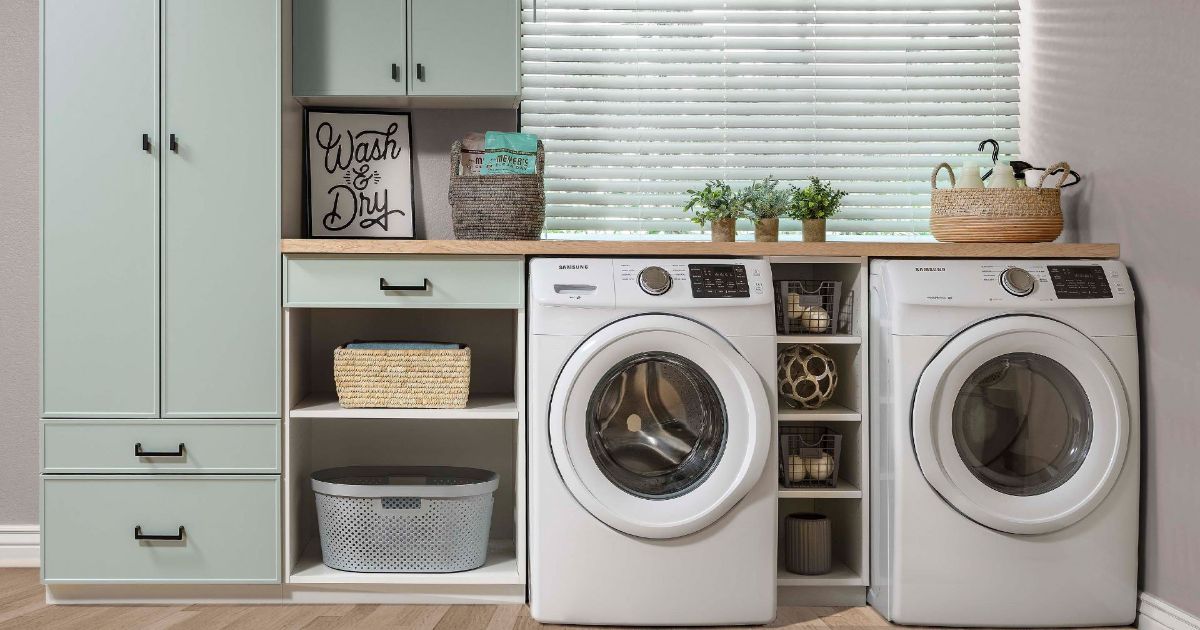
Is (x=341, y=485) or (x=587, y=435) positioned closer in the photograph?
(x=587, y=435)

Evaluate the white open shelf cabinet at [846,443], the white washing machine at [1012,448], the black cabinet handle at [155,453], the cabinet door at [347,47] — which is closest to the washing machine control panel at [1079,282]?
the white washing machine at [1012,448]

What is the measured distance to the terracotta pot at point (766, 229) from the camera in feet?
8.64

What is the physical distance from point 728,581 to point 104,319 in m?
1.64

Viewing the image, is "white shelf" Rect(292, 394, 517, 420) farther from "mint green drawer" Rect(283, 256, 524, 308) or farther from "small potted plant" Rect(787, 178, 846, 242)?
"small potted plant" Rect(787, 178, 846, 242)

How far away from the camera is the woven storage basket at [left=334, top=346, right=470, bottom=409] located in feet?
7.79


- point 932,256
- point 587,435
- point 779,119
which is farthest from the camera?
point 779,119

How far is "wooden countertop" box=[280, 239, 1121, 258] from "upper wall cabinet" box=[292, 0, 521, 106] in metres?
0.46

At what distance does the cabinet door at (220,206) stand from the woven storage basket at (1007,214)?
5.70 ft

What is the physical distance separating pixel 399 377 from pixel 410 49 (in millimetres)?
867

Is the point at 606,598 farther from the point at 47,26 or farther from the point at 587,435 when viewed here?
the point at 47,26

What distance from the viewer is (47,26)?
230cm

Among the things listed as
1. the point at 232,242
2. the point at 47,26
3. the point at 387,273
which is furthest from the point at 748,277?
the point at 47,26

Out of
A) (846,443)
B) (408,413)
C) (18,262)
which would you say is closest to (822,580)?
(846,443)

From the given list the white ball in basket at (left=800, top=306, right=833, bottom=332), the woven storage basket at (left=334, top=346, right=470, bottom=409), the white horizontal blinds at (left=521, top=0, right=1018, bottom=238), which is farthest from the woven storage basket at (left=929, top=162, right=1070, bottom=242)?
the woven storage basket at (left=334, top=346, right=470, bottom=409)
